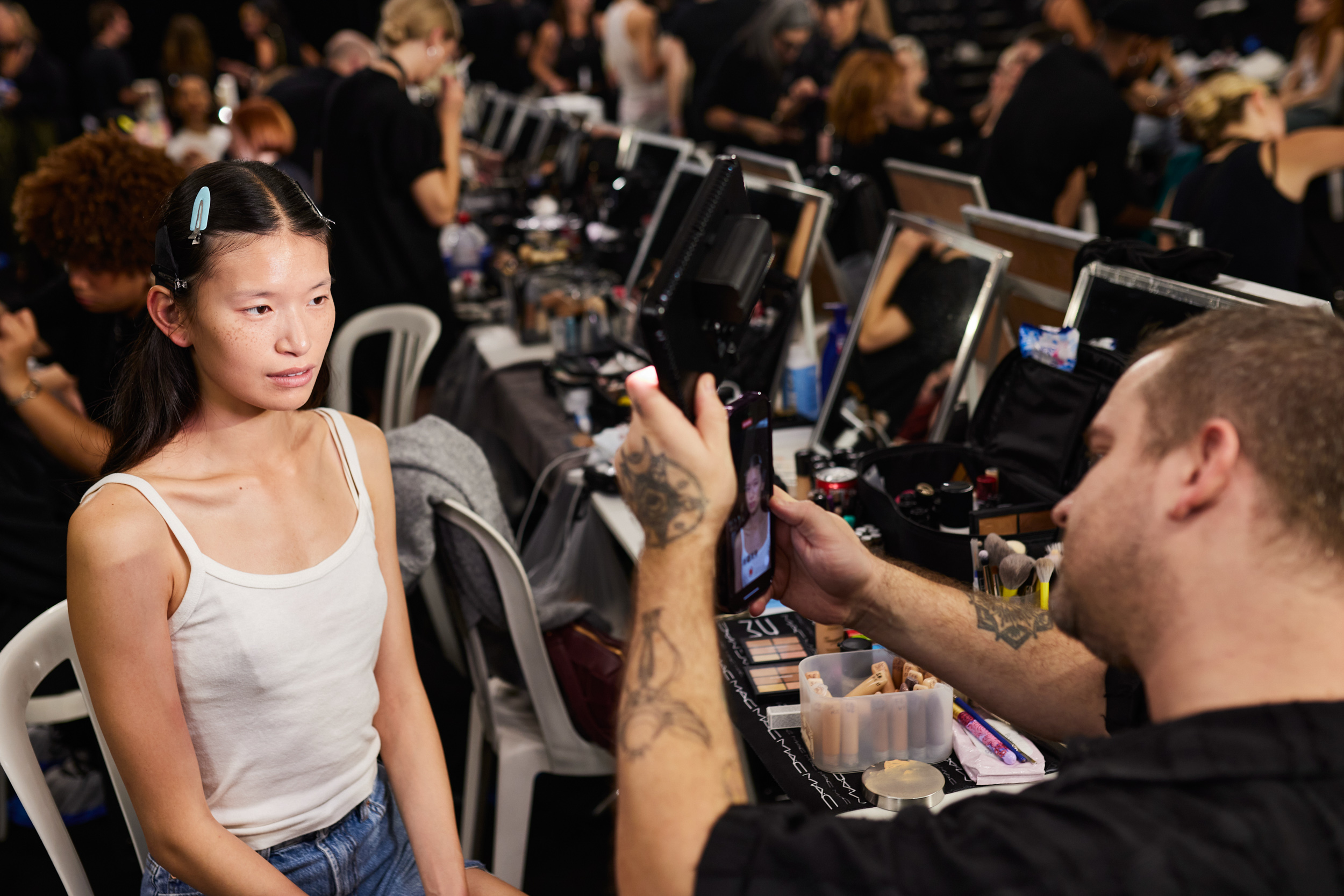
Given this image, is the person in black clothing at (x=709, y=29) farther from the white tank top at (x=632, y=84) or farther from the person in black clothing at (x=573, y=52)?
the person in black clothing at (x=573, y=52)

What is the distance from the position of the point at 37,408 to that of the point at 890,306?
6.12 ft

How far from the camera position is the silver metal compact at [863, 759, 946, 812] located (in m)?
1.26

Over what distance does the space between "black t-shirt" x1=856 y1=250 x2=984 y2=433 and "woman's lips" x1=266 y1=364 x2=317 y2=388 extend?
4.23 feet

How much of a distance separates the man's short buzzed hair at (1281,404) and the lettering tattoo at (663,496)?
0.39 metres

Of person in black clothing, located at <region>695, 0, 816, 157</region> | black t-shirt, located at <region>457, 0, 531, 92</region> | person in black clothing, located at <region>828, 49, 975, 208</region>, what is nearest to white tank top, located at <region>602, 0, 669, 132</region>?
person in black clothing, located at <region>695, 0, 816, 157</region>

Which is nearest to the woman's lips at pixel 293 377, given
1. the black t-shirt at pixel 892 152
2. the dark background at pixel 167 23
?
the black t-shirt at pixel 892 152

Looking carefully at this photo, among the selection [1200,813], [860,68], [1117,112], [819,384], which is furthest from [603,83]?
[1200,813]

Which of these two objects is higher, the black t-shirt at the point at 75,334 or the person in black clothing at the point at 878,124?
the person in black clothing at the point at 878,124

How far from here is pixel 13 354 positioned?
2244mm

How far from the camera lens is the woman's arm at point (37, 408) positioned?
7.34ft

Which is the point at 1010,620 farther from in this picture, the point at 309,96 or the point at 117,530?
the point at 309,96

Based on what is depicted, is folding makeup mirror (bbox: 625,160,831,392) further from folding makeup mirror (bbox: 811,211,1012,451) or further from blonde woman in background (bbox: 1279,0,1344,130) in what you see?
blonde woman in background (bbox: 1279,0,1344,130)

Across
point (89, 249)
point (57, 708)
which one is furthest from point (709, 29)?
point (57, 708)

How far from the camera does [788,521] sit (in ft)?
4.31
